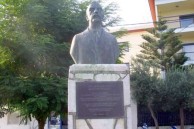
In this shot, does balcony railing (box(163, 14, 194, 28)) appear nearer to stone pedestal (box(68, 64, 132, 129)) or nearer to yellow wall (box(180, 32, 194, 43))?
yellow wall (box(180, 32, 194, 43))

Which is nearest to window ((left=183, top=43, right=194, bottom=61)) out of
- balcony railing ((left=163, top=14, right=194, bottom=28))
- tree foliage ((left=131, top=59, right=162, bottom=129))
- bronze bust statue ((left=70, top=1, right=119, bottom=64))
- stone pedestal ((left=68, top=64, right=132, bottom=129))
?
balcony railing ((left=163, top=14, right=194, bottom=28))

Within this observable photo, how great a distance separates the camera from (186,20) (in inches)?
861

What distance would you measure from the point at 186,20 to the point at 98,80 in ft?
58.3

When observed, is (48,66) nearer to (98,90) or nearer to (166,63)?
(98,90)

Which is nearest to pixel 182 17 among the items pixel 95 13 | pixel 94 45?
pixel 95 13

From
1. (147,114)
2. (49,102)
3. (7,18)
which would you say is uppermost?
(7,18)

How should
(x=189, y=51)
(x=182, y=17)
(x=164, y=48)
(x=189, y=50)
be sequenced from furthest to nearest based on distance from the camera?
(x=182, y=17) → (x=189, y=50) → (x=189, y=51) → (x=164, y=48)

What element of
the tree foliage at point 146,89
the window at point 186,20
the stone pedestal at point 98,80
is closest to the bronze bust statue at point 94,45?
the stone pedestal at point 98,80

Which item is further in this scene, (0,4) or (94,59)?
(0,4)

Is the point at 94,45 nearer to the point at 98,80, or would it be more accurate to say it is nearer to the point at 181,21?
the point at 98,80

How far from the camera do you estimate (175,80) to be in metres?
15.8

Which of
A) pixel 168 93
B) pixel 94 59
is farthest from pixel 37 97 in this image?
pixel 168 93

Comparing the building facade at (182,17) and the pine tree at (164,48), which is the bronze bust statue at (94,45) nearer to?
the pine tree at (164,48)

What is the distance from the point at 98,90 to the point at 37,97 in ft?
18.4
